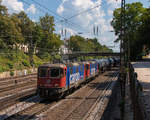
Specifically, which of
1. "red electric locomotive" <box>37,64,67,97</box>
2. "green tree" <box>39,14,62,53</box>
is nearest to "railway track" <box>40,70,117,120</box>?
"red electric locomotive" <box>37,64,67,97</box>

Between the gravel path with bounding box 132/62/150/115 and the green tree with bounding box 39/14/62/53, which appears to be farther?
the green tree with bounding box 39/14/62/53

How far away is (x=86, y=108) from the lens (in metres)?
13.0

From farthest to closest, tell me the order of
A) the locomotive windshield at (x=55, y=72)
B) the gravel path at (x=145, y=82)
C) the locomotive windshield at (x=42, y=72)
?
the locomotive windshield at (x=42, y=72), the locomotive windshield at (x=55, y=72), the gravel path at (x=145, y=82)

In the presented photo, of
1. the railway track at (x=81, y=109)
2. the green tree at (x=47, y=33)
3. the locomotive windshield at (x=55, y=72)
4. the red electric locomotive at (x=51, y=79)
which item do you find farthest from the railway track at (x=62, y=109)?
the green tree at (x=47, y=33)

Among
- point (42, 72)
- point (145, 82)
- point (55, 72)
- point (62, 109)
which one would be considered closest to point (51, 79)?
point (55, 72)

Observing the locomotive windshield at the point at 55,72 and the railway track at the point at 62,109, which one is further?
the locomotive windshield at the point at 55,72

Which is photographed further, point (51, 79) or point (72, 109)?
point (51, 79)

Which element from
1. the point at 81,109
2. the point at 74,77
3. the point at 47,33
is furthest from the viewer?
→ the point at 47,33

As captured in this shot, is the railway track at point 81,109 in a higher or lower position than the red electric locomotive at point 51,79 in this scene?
lower

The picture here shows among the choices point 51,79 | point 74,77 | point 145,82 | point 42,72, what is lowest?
point 145,82

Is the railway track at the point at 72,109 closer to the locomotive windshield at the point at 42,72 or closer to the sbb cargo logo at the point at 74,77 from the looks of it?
the sbb cargo logo at the point at 74,77

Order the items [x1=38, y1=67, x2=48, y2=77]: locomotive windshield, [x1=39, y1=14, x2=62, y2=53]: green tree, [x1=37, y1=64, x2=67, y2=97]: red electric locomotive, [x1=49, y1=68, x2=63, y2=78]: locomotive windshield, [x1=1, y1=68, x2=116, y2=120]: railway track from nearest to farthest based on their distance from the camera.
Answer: [x1=1, y1=68, x2=116, y2=120]: railway track, [x1=37, y1=64, x2=67, y2=97]: red electric locomotive, [x1=49, y1=68, x2=63, y2=78]: locomotive windshield, [x1=38, y1=67, x2=48, y2=77]: locomotive windshield, [x1=39, y1=14, x2=62, y2=53]: green tree

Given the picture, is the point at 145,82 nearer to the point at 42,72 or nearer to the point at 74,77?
the point at 74,77

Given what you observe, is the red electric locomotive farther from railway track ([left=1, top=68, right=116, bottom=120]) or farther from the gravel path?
the gravel path
